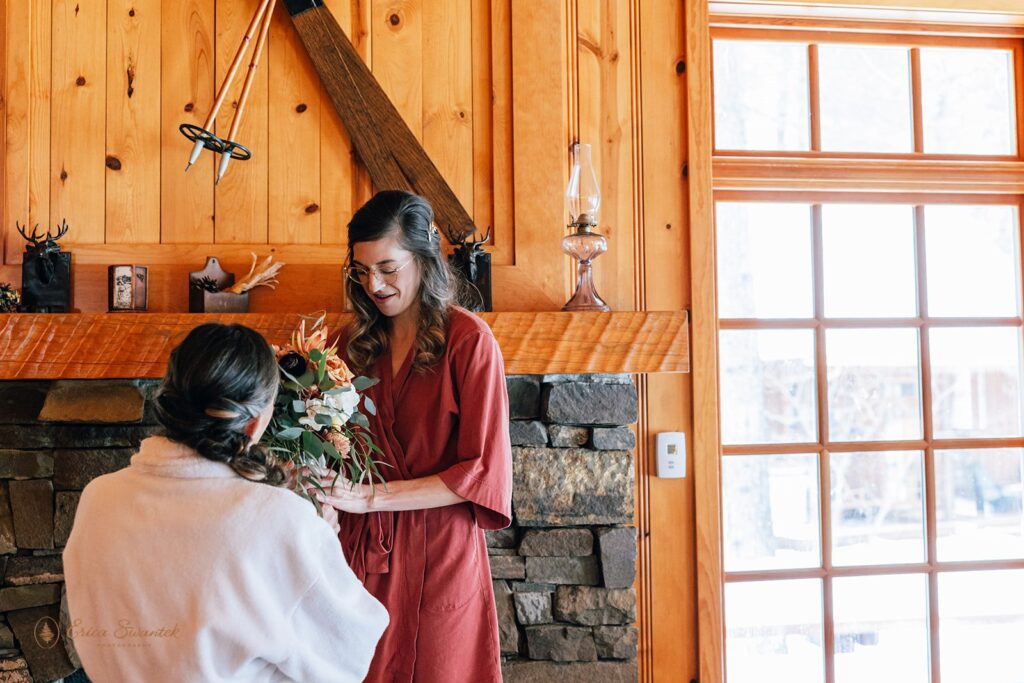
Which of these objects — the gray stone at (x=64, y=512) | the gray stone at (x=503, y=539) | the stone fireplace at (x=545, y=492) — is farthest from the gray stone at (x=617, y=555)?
the gray stone at (x=64, y=512)

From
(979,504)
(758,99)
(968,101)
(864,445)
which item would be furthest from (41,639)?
(968,101)

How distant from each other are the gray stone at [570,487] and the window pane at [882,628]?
92cm

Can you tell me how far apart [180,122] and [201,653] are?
1.55m

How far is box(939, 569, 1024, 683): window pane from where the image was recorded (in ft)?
8.15

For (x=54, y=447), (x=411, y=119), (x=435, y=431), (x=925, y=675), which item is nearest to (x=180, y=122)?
(x=411, y=119)

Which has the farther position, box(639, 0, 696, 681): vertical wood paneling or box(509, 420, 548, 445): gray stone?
box(639, 0, 696, 681): vertical wood paneling

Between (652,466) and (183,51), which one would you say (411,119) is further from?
(652,466)

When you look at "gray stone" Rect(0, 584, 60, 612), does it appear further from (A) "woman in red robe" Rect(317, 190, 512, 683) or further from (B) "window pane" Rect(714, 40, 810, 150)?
(B) "window pane" Rect(714, 40, 810, 150)

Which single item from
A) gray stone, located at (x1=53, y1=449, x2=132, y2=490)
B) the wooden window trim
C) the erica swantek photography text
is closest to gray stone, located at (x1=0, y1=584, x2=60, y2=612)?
gray stone, located at (x1=53, y1=449, x2=132, y2=490)

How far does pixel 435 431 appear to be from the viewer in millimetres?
1574

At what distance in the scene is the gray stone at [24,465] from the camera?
192 cm

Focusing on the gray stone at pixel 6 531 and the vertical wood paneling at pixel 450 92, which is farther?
the vertical wood paneling at pixel 450 92

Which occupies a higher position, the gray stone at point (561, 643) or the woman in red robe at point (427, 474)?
the woman in red robe at point (427, 474)

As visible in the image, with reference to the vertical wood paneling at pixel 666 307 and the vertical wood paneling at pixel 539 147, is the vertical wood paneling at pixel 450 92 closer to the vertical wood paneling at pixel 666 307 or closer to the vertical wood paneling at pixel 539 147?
the vertical wood paneling at pixel 539 147
